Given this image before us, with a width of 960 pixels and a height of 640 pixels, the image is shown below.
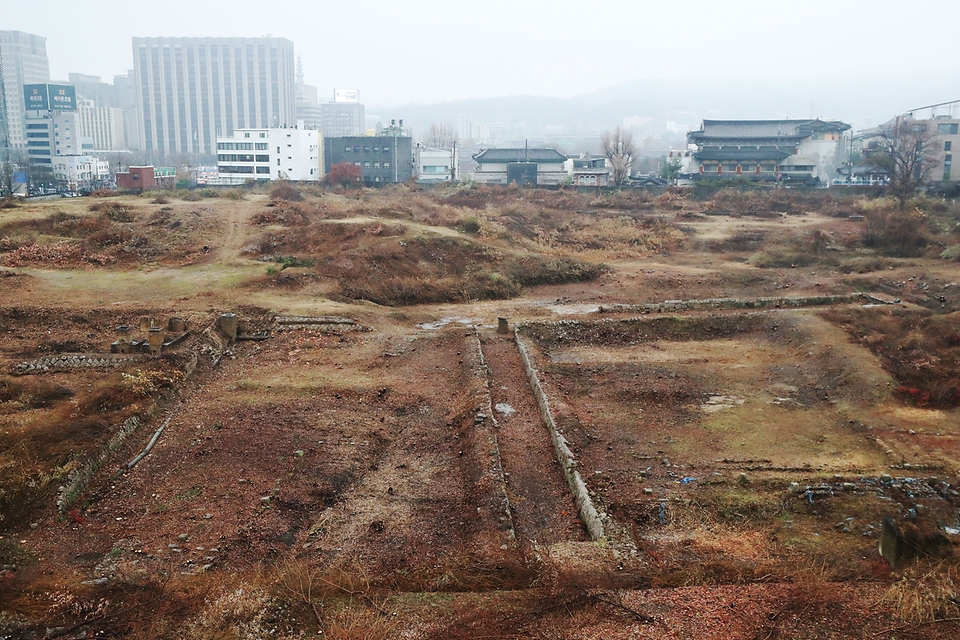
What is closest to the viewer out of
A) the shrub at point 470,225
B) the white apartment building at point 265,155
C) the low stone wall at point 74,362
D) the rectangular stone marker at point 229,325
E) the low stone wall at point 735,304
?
the low stone wall at point 74,362

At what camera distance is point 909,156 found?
52469 mm

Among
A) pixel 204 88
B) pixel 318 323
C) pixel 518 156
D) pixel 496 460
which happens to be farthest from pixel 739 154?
pixel 204 88

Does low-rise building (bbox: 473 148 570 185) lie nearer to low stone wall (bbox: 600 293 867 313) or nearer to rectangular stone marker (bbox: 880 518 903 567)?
low stone wall (bbox: 600 293 867 313)

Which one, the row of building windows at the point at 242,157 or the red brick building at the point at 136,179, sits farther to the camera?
the row of building windows at the point at 242,157

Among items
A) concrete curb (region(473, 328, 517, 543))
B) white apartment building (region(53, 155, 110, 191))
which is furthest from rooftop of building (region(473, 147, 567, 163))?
concrete curb (region(473, 328, 517, 543))

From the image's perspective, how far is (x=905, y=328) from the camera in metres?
20.2

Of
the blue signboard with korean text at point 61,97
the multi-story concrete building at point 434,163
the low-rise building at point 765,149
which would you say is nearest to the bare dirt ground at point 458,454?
the low-rise building at point 765,149

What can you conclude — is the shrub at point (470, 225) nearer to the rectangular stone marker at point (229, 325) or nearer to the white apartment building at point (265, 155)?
the rectangular stone marker at point (229, 325)

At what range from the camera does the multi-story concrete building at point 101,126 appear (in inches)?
5138

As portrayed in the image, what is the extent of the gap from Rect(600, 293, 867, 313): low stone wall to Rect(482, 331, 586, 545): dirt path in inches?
293

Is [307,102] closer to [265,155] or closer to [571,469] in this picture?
[265,155]

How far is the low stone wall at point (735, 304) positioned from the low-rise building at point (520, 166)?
4409cm

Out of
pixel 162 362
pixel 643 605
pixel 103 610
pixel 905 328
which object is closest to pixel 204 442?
pixel 162 362

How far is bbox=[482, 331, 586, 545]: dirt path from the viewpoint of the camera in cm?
1062
